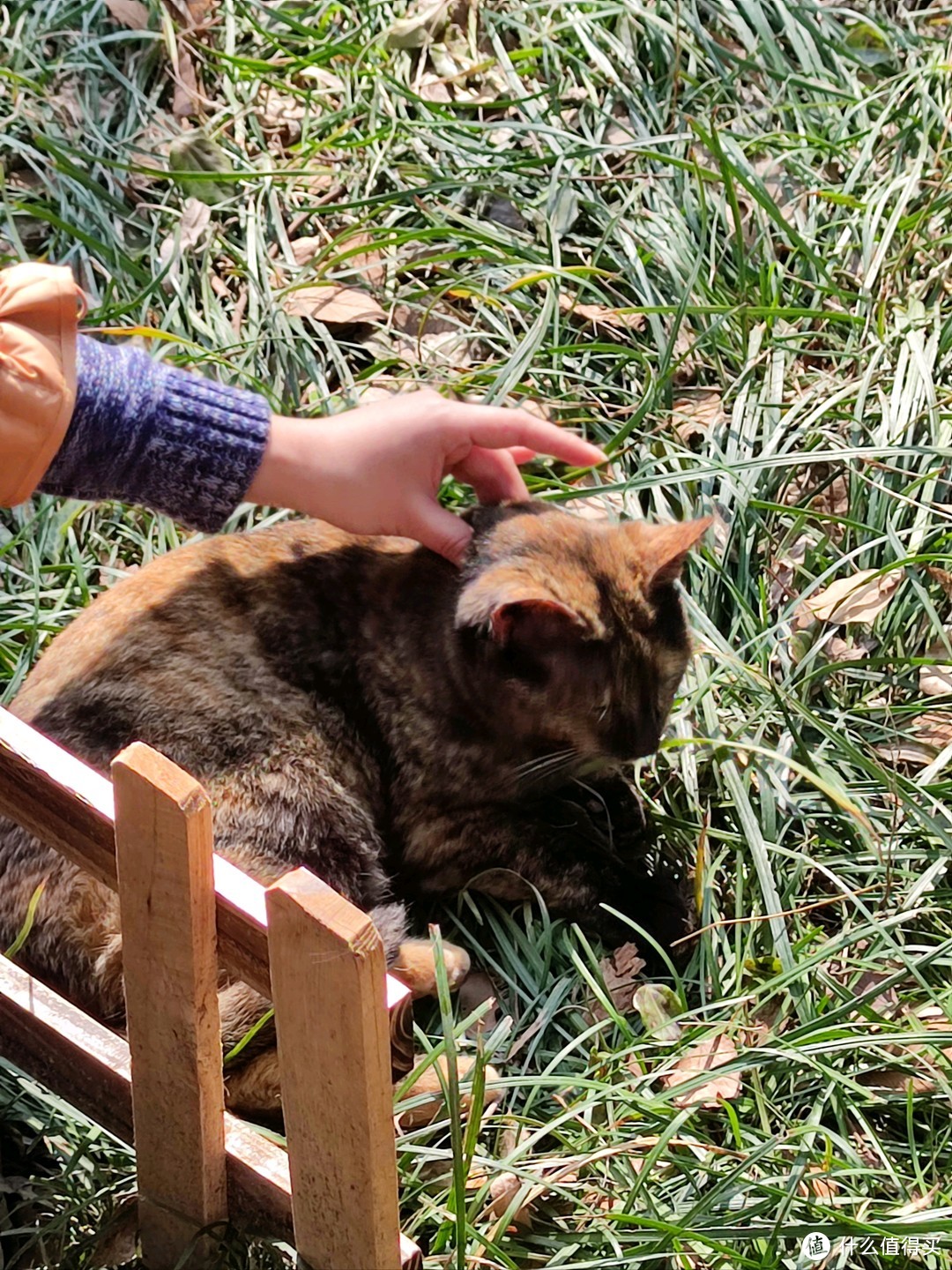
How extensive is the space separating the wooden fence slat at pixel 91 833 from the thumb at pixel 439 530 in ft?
3.25

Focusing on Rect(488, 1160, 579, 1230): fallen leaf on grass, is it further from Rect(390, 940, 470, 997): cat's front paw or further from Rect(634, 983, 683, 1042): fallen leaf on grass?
Rect(390, 940, 470, 997): cat's front paw

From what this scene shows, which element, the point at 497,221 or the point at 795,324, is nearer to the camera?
the point at 795,324

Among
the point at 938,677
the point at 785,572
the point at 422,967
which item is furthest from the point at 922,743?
the point at 422,967

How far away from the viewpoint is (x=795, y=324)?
381cm

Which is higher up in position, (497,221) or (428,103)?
(428,103)

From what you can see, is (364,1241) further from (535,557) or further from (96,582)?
(96,582)

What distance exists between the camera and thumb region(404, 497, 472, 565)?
286 centimetres

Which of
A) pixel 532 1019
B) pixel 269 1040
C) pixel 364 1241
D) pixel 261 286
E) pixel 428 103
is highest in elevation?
pixel 428 103

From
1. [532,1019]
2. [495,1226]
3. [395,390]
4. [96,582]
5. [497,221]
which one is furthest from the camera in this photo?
[497,221]

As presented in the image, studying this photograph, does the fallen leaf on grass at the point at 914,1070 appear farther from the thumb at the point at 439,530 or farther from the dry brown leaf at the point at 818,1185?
the thumb at the point at 439,530

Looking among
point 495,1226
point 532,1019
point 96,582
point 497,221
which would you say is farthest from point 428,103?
point 495,1226

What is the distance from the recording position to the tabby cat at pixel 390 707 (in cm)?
269

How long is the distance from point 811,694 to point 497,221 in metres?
1.78

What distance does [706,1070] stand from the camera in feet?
8.36
